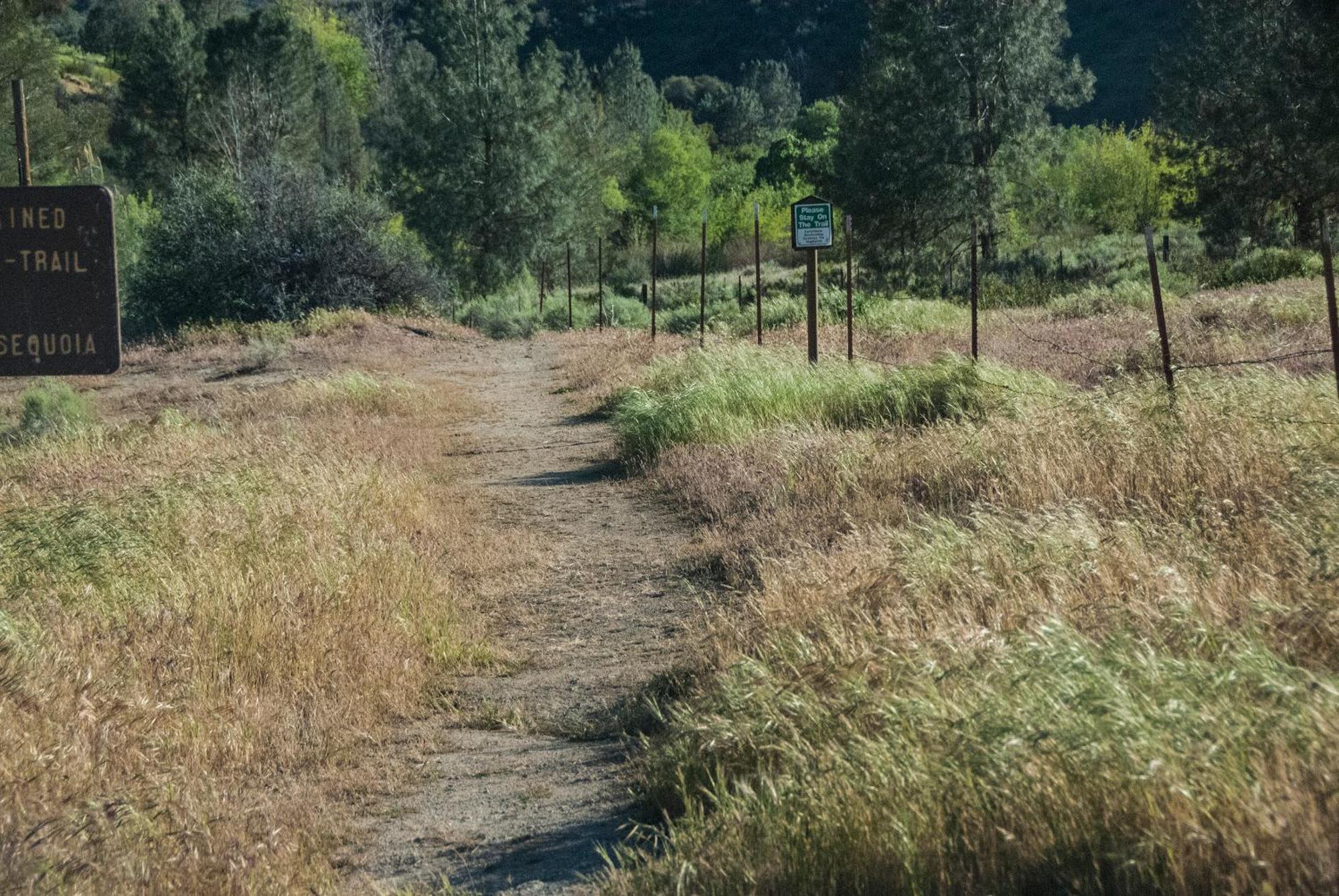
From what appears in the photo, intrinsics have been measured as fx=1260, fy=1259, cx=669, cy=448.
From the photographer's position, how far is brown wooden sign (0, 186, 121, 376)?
18.3ft

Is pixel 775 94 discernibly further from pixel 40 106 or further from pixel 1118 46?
pixel 40 106

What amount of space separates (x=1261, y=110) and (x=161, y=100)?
45009mm

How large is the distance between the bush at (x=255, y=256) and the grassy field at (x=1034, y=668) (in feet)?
86.2

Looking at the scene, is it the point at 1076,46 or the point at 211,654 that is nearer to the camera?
the point at 211,654

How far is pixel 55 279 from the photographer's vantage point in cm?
559

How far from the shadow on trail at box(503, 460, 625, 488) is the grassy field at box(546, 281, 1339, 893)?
8.71ft

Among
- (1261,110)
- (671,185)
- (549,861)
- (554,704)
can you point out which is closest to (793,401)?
(554,704)

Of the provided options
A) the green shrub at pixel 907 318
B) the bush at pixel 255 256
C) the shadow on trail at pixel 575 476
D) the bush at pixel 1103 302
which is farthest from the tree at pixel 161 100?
the shadow on trail at pixel 575 476

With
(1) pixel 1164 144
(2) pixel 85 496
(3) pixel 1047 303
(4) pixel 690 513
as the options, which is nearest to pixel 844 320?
(3) pixel 1047 303

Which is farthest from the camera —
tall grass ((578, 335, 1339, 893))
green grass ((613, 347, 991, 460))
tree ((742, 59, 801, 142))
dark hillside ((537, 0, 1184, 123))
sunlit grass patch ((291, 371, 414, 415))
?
dark hillside ((537, 0, 1184, 123))

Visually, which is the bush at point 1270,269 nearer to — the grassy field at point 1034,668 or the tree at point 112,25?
the grassy field at point 1034,668

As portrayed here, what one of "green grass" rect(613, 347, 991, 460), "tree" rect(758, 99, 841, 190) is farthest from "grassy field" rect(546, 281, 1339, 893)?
"tree" rect(758, 99, 841, 190)

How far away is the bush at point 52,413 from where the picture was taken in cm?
1456

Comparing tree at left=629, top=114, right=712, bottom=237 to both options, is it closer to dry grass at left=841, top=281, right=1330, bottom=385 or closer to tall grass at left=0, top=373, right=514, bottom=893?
dry grass at left=841, top=281, right=1330, bottom=385
